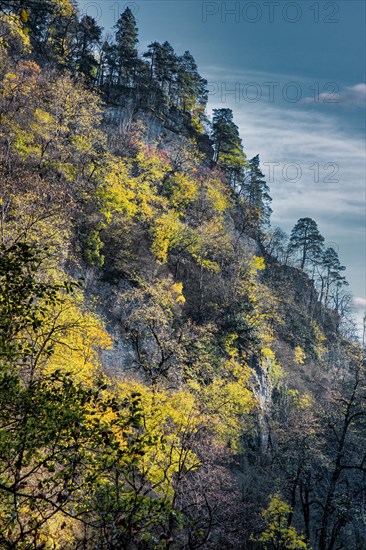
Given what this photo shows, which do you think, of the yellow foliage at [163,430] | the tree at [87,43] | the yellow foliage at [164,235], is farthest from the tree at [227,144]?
the yellow foliage at [163,430]

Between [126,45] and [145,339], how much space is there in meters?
48.9

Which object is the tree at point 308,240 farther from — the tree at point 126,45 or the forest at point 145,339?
the tree at point 126,45

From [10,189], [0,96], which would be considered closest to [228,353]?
[10,189]

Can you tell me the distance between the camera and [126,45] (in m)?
54.4

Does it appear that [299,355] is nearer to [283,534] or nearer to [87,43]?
[283,534]

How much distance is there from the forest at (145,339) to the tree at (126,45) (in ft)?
0.77

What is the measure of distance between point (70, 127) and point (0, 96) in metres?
6.50

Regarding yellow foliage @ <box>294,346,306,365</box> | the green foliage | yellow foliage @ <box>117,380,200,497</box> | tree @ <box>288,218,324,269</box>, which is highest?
tree @ <box>288,218,324,269</box>

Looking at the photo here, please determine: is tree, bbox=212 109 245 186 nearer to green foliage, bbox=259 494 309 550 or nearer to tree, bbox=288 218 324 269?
tree, bbox=288 218 324 269

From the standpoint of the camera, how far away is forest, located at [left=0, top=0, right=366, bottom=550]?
5.62 m

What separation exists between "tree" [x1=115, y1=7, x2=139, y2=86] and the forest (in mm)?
236

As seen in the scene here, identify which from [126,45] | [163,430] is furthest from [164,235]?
[126,45]

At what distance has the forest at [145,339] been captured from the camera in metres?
5.62

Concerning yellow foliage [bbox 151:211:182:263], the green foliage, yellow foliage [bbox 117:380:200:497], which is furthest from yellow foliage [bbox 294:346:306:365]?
yellow foliage [bbox 117:380:200:497]
